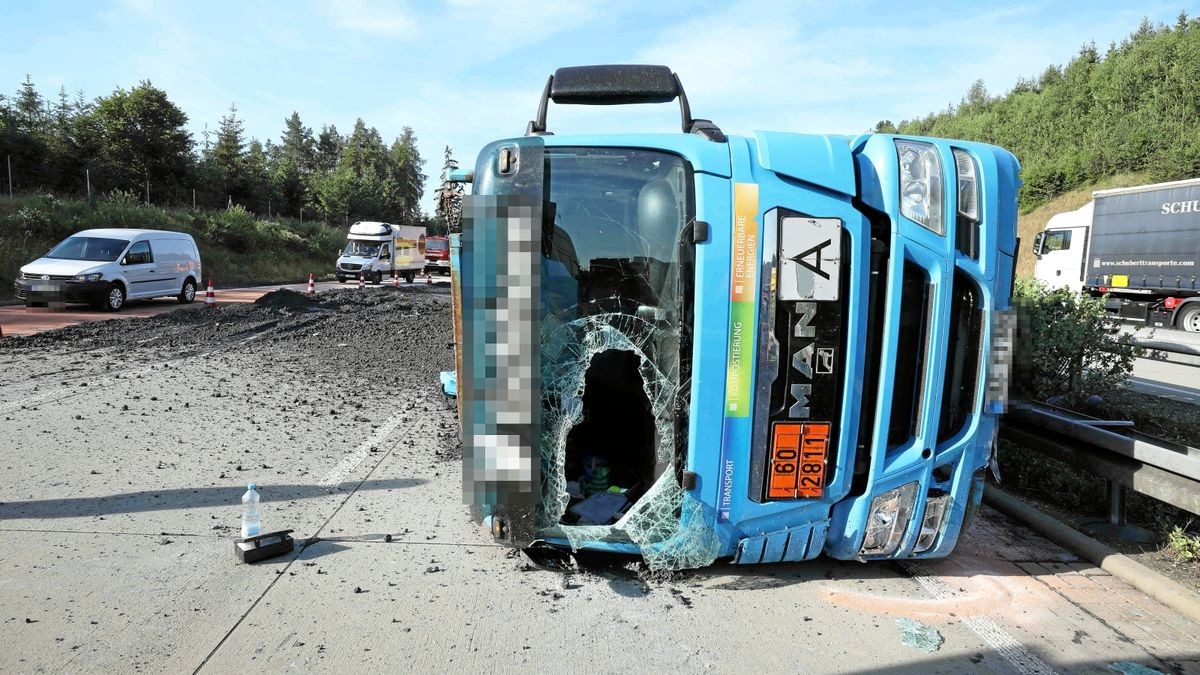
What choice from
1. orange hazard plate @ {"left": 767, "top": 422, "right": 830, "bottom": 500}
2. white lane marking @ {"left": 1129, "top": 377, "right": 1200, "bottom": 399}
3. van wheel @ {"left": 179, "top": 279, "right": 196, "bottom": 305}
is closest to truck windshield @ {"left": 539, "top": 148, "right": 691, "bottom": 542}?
orange hazard plate @ {"left": 767, "top": 422, "right": 830, "bottom": 500}

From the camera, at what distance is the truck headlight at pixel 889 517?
3535 millimetres

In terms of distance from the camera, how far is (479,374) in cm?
341

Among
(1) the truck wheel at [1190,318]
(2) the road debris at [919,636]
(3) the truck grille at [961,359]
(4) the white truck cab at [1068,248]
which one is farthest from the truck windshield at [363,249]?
(2) the road debris at [919,636]

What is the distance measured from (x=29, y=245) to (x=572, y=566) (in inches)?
1109

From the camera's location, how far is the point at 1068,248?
965 inches

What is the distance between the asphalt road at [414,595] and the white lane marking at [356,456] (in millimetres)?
25

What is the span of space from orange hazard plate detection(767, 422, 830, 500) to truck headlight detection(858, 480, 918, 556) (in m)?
0.36

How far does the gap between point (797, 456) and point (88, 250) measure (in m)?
19.4

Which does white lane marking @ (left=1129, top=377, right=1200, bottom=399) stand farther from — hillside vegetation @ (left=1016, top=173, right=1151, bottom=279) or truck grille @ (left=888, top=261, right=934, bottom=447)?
hillside vegetation @ (left=1016, top=173, right=1151, bottom=279)

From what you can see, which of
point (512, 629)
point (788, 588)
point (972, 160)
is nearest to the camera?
point (512, 629)

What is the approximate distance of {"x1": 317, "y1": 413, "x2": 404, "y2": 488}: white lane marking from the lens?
17.5ft

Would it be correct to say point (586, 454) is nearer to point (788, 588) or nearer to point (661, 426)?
point (661, 426)

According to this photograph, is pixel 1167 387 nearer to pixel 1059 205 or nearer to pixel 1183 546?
pixel 1183 546

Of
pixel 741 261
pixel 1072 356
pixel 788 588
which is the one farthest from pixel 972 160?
pixel 1072 356
